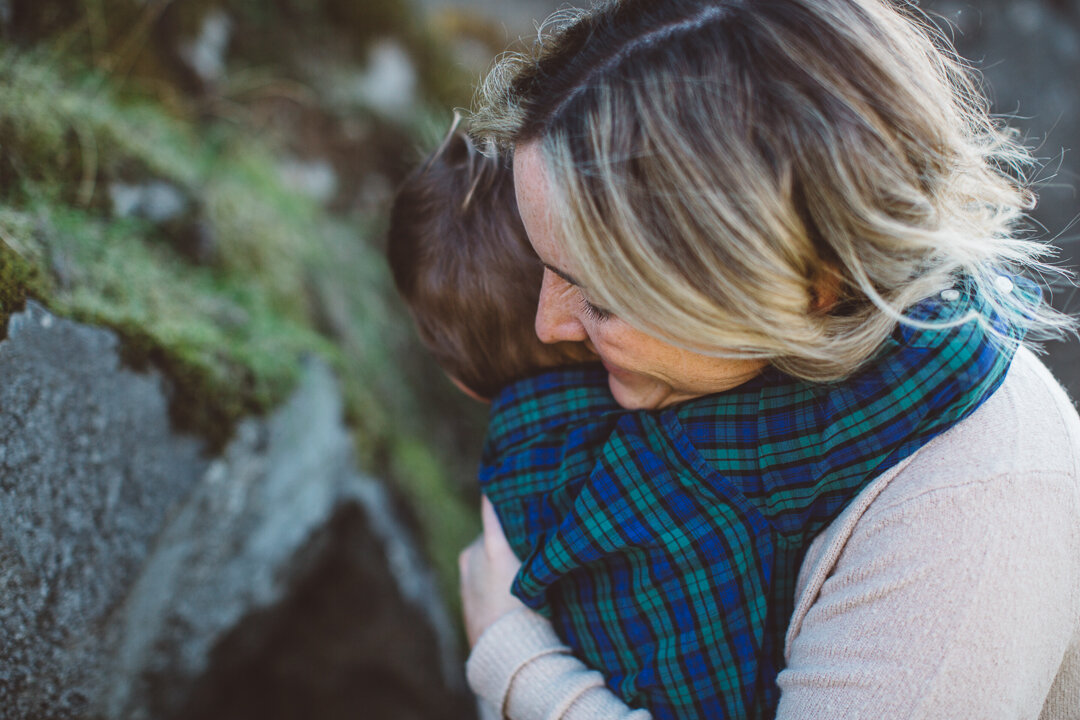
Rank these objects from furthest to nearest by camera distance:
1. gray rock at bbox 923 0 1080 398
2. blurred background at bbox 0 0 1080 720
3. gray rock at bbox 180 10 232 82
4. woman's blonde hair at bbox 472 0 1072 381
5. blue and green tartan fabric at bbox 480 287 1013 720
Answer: gray rock at bbox 923 0 1080 398 < gray rock at bbox 180 10 232 82 < blurred background at bbox 0 0 1080 720 < blue and green tartan fabric at bbox 480 287 1013 720 < woman's blonde hair at bbox 472 0 1072 381

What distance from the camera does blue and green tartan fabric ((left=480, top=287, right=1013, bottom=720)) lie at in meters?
1.08

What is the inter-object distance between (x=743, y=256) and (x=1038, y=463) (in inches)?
21.2

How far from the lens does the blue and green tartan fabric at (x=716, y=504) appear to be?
1.08 meters

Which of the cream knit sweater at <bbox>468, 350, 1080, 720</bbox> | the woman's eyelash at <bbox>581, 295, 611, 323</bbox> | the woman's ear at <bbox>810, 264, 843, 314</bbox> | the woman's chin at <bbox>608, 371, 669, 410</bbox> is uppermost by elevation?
the woman's eyelash at <bbox>581, 295, 611, 323</bbox>

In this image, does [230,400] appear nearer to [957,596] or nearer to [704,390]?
[704,390]

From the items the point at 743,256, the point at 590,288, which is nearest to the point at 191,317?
the point at 590,288

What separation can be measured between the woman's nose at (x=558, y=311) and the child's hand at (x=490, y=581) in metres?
0.55

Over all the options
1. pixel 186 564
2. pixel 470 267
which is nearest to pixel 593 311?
pixel 470 267

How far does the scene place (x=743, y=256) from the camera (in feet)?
3.16

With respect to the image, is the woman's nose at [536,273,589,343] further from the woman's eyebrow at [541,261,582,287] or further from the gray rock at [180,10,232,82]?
the gray rock at [180,10,232,82]

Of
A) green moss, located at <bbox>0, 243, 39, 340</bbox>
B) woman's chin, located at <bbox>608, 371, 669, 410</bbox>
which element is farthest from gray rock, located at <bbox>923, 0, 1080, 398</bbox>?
green moss, located at <bbox>0, 243, 39, 340</bbox>

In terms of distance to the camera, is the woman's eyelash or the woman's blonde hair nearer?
the woman's blonde hair

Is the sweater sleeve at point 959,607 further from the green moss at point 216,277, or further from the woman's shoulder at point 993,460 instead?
A: the green moss at point 216,277

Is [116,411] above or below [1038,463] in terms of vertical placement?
above
